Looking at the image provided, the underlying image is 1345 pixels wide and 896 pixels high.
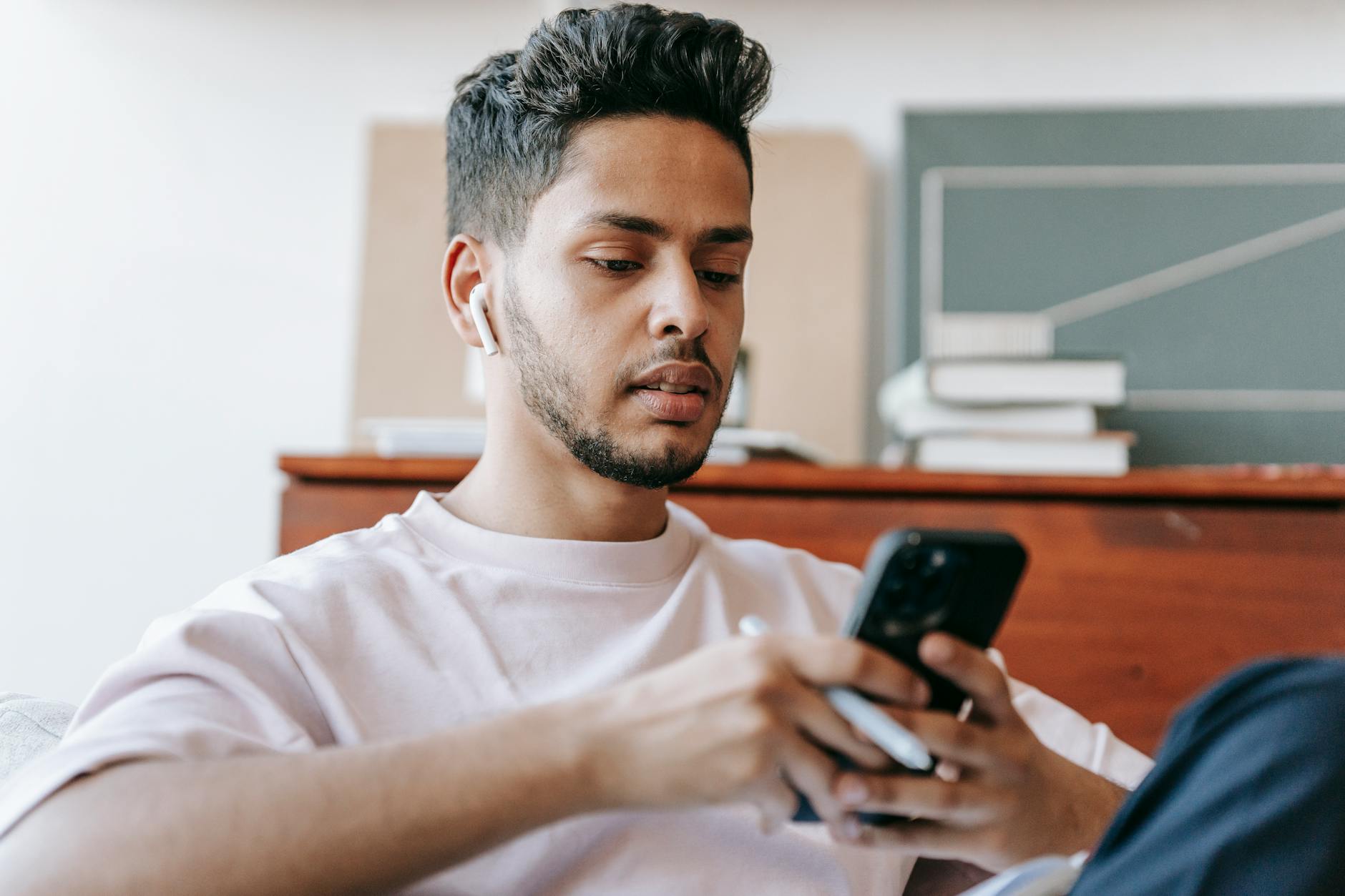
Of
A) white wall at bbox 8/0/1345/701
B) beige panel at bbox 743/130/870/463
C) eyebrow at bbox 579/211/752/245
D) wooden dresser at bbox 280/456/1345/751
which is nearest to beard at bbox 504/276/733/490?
eyebrow at bbox 579/211/752/245

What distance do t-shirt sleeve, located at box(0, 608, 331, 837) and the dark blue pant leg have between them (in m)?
0.53

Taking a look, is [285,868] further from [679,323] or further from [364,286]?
[364,286]

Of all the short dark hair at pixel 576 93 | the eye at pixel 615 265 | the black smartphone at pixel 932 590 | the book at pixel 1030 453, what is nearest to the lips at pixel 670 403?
the eye at pixel 615 265

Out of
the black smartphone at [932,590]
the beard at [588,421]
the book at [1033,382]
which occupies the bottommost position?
the black smartphone at [932,590]

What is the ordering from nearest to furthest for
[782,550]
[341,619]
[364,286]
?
[341,619], [782,550], [364,286]

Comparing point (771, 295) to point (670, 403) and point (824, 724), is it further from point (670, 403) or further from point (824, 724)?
point (824, 724)

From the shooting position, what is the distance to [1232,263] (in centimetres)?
187

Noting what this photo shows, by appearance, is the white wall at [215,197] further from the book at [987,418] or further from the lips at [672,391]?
the lips at [672,391]

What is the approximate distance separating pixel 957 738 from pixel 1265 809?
0.17 m

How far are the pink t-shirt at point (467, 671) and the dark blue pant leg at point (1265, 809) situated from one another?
0.27m

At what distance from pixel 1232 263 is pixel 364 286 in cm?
142

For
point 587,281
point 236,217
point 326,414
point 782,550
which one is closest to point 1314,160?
point 782,550

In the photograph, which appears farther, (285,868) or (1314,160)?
(1314,160)

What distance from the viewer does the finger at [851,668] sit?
0.64 metres
